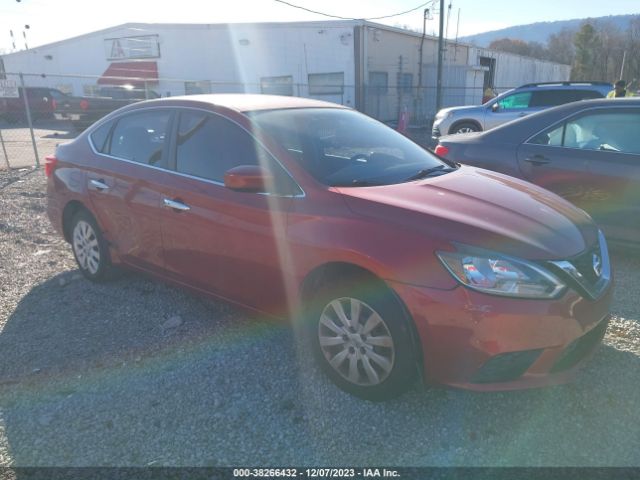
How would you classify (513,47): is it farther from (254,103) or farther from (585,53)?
(254,103)

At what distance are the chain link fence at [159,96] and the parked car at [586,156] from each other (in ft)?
42.5

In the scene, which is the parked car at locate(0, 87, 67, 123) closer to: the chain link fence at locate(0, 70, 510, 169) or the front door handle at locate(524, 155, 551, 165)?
the chain link fence at locate(0, 70, 510, 169)

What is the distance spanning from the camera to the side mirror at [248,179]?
116 inches

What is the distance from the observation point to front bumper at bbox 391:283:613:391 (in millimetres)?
2316

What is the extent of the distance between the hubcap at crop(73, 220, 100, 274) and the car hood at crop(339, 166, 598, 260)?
2.65m

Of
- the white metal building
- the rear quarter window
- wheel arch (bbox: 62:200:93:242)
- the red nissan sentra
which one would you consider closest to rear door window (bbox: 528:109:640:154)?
the red nissan sentra

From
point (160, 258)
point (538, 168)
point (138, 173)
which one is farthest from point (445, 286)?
point (538, 168)

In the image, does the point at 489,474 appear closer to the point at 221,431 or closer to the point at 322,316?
the point at 322,316

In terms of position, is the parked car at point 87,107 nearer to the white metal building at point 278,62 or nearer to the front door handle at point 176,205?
the white metal building at point 278,62

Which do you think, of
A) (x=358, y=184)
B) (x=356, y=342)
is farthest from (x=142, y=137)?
(x=356, y=342)

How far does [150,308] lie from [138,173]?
1.09m

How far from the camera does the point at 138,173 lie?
3.81m

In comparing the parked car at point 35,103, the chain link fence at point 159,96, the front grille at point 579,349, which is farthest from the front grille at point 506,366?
the parked car at point 35,103

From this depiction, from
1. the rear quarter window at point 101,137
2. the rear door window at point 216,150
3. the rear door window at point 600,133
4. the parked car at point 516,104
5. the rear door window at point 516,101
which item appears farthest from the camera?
the rear door window at point 516,101
